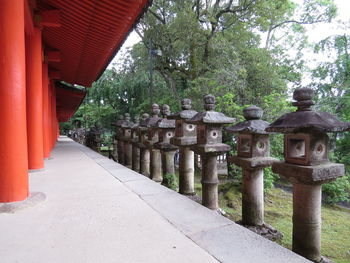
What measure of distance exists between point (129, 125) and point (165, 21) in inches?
287

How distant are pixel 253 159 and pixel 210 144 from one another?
2.34 feet

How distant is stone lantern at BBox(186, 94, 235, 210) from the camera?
3549 mm

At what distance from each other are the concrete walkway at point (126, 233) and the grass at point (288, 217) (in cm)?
289

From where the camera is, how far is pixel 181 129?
434 cm

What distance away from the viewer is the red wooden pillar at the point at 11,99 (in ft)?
9.12

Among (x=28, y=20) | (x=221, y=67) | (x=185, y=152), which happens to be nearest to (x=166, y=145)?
(x=185, y=152)

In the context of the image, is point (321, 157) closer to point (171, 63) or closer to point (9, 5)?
point (9, 5)

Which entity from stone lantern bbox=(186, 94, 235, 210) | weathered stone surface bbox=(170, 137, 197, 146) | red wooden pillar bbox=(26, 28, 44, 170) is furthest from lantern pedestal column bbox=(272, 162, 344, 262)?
red wooden pillar bbox=(26, 28, 44, 170)

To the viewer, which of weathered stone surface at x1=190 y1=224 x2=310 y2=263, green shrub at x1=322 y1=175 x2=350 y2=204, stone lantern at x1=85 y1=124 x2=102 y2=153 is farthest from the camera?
stone lantern at x1=85 y1=124 x2=102 y2=153

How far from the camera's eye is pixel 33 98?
16.2 feet

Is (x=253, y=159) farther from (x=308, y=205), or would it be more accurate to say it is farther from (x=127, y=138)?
(x=127, y=138)

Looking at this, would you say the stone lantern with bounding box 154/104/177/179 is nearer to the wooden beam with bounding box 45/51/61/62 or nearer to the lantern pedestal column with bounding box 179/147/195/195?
the lantern pedestal column with bounding box 179/147/195/195

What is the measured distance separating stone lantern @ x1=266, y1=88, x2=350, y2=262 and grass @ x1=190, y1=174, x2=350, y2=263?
8.05 feet

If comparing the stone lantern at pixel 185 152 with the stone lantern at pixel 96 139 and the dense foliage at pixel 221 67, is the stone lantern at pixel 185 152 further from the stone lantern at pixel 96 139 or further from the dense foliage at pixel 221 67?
the stone lantern at pixel 96 139
